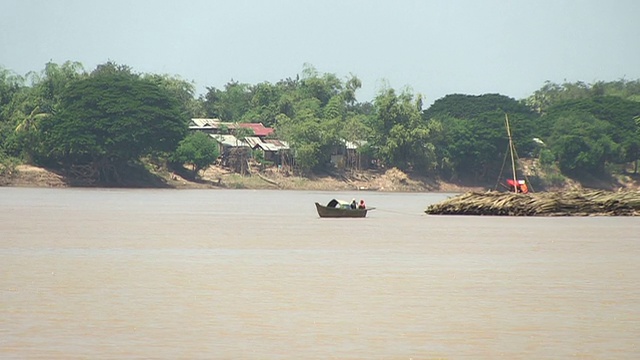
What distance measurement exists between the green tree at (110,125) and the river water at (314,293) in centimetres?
4825

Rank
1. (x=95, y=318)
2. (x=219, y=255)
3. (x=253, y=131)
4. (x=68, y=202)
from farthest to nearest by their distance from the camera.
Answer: (x=253, y=131), (x=68, y=202), (x=219, y=255), (x=95, y=318)

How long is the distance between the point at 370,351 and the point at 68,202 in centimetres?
5057

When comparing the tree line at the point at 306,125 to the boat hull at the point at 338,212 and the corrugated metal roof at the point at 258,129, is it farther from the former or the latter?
the boat hull at the point at 338,212

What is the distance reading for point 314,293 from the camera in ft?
68.4

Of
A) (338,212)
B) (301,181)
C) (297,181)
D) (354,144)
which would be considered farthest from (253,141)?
(338,212)

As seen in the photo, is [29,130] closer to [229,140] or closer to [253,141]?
[229,140]

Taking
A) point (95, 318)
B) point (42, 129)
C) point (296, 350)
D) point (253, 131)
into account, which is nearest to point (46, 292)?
point (95, 318)

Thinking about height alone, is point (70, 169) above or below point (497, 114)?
below

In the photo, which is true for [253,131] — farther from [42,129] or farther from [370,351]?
[370,351]

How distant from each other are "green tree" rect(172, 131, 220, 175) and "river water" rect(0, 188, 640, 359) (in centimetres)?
5442

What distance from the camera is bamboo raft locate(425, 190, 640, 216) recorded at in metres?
52.3

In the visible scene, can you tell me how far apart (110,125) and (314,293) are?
231ft

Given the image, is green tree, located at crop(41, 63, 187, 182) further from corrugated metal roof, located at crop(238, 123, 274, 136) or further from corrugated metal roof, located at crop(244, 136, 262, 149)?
corrugated metal roof, located at crop(238, 123, 274, 136)

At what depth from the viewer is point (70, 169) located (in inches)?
3642
